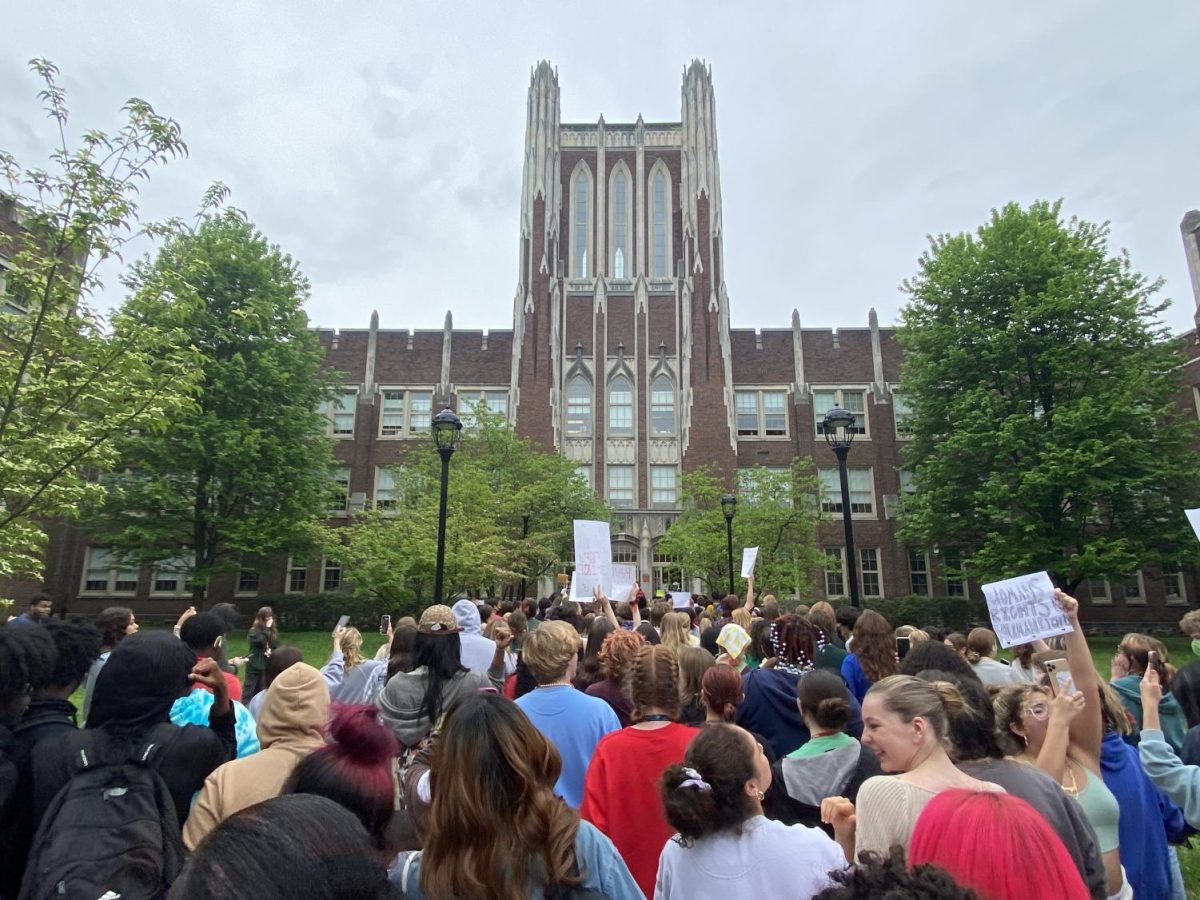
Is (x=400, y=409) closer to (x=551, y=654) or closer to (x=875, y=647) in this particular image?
(x=875, y=647)

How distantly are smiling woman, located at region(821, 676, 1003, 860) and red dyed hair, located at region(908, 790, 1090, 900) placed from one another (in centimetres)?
73

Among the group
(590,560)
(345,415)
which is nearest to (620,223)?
(345,415)

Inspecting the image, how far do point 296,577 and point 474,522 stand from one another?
704 inches

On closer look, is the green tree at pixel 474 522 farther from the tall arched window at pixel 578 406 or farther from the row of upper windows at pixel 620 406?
the row of upper windows at pixel 620 406

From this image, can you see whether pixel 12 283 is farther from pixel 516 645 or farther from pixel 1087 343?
pixel 1087 343

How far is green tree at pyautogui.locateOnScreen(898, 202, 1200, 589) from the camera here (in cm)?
2295

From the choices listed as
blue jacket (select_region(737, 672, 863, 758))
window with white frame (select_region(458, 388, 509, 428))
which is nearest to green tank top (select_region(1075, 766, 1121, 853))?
blue jacket (select_region(737, 672, 863, 758))

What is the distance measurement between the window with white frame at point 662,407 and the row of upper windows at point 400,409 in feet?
24.2

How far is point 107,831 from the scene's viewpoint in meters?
2.55

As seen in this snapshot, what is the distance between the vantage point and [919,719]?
108 inches

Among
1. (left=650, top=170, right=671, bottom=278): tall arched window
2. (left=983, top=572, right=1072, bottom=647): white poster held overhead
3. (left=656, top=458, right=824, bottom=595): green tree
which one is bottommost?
(left=983, top=572, right=1072, bottom=647): white poster held overhead

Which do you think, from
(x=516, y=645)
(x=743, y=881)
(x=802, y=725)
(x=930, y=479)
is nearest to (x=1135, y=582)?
(x=930, y=479)

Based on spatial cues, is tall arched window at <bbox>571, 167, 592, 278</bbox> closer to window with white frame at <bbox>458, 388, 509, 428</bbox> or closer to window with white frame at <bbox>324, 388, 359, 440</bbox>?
window with white frame at <bbox>458, 388, 509, 428</bbox>

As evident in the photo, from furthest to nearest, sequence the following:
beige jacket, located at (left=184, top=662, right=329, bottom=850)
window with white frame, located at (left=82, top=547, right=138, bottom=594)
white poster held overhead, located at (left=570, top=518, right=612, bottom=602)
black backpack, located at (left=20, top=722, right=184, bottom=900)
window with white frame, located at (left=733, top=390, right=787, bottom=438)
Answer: window with white frame, located at (left=733, top=390, right=787, bottom=438) → window with white frame, located at (left=82, top=547, right=138, bottom=594) → white poster held overhead, located at (left=570, top=518, right=612, bottom=602) → beige jacket, located at (left=184, top=662, right=329, bottom=850) → black backpack, located at (left=20, top=722, right=184, bottom=900)
